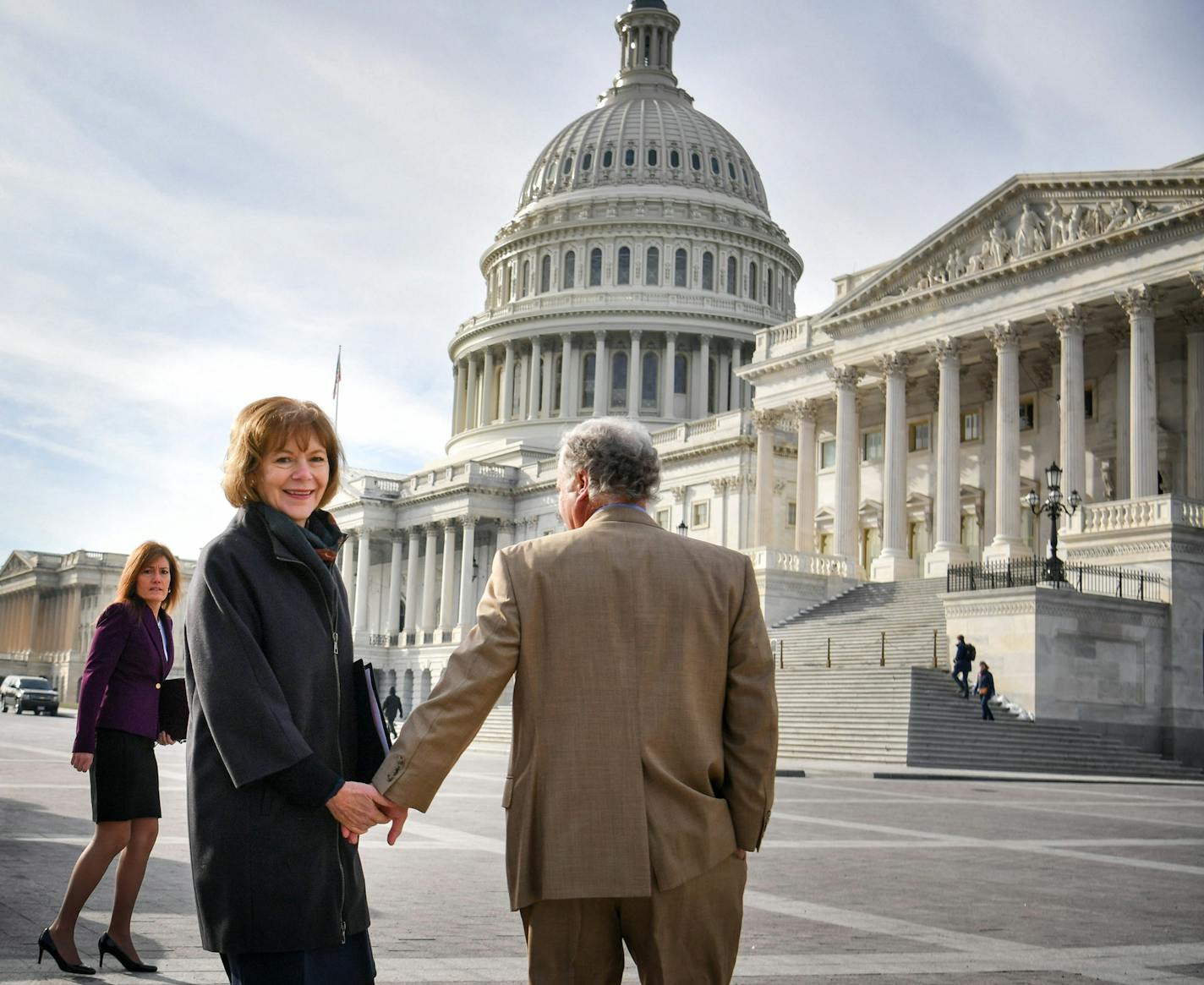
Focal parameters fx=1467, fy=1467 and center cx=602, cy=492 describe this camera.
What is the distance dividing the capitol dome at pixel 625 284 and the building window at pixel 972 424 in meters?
43.5

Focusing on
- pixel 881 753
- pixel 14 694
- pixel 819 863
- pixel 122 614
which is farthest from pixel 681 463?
pixel 122 614

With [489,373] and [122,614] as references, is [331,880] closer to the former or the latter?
[122,614]

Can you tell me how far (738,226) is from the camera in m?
111

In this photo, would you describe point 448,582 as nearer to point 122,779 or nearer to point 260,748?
point 122,779

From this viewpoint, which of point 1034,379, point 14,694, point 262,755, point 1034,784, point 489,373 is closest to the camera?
point 262,755

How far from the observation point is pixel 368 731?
190 inches

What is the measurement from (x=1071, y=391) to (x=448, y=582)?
50.6 meters

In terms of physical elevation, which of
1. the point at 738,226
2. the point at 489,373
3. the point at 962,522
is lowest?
the point at 962,522

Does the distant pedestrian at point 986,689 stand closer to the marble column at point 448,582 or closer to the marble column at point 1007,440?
the marble column at point 1007,440

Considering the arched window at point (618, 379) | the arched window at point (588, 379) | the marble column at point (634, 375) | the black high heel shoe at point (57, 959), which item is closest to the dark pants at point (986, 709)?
the black high heel shoe at point (57, 959)

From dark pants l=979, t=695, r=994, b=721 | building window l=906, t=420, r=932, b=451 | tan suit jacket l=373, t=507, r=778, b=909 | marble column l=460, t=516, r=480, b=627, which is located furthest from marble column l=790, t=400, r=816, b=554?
tan suit jacket l=373, t=507, r=778, b=909

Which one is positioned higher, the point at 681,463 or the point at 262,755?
the point at 681,463

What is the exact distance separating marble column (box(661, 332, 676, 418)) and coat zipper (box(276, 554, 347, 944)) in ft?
315

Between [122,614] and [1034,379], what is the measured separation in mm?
49752
